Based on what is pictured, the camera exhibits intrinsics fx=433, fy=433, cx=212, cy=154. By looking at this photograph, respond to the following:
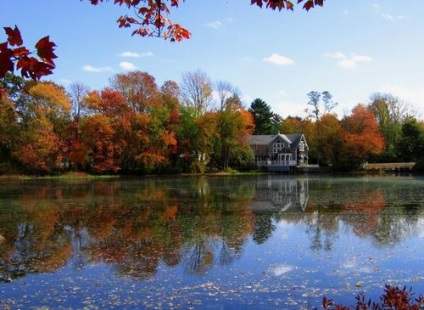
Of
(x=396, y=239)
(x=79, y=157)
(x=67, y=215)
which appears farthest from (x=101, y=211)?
(x=79, y=157)

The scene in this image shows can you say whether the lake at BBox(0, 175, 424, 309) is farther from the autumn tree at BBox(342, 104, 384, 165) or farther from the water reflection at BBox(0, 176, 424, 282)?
the autumn tree at BBox(342, 104, 384, 165)

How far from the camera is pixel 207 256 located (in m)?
10.8

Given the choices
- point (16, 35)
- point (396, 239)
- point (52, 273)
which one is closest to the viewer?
point (16, 35)

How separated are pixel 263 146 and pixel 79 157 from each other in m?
37.5

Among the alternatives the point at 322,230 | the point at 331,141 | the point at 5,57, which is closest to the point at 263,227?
the point at 322,230

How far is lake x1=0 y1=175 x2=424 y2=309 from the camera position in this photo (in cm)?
771

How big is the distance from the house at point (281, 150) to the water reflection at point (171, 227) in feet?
162

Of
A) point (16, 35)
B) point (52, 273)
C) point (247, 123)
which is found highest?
point (247, 123)

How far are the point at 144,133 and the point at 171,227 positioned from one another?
39838mm

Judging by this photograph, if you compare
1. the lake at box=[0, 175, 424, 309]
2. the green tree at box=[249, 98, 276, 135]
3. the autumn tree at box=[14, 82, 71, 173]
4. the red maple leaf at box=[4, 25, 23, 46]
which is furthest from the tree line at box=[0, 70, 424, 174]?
the red maple leaf at box=[4, 25, 23, 46]

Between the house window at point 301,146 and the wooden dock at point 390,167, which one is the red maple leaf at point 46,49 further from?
the house window at point 301,146

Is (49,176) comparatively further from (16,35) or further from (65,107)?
(16,35)

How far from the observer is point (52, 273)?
9430 millimetres

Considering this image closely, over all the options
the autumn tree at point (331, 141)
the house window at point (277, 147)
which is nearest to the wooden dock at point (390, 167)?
the autumn tree at point (331, 141)
